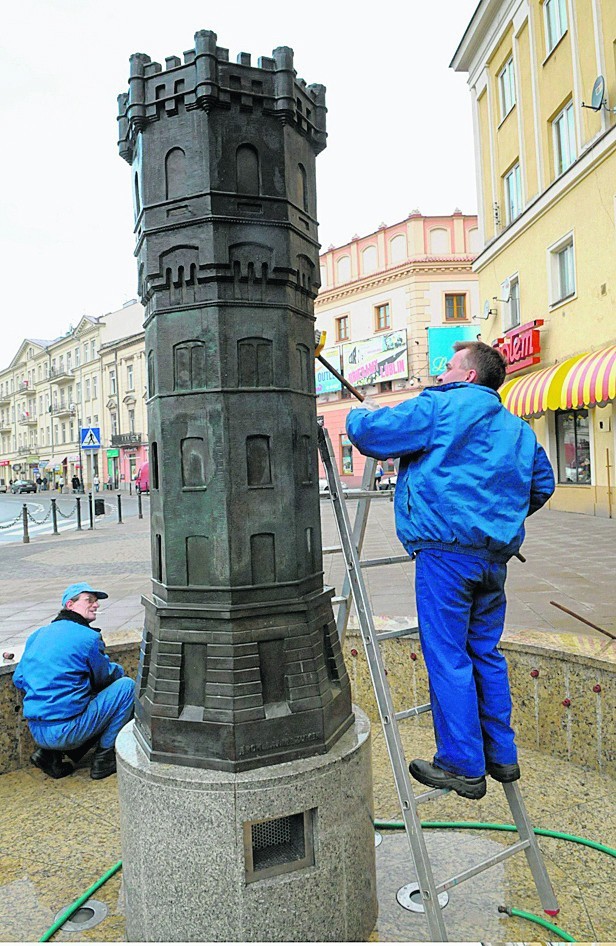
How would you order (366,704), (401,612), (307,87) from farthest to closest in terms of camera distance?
1. (401,612)
2. (366,704)
3. (307,87)

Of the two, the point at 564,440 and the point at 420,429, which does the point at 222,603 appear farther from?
the point at 564,440

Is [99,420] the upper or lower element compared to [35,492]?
upper

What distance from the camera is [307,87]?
2691 millimetres

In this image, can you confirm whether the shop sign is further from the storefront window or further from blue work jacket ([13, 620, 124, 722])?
blue work jacket ([13, 620, 124, 722])

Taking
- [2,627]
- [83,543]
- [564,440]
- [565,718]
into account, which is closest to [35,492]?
[83,543]

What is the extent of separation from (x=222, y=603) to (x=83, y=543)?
1488 cm

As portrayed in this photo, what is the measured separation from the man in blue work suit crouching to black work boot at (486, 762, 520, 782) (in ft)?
7.10

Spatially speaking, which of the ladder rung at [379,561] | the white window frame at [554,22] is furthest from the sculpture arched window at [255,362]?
the white window frame at [554,22]

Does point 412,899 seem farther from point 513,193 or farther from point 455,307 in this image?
point 455,307

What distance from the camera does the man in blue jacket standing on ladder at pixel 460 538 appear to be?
2414 millimetres

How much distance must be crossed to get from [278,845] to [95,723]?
1774 mm

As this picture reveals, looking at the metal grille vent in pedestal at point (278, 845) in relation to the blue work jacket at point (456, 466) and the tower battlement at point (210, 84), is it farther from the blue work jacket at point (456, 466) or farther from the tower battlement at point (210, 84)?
the tower battlement at point (210, 84)

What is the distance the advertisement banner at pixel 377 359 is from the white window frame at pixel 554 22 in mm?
19361

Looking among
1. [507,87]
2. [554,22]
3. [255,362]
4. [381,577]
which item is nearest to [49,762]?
[255,362]
